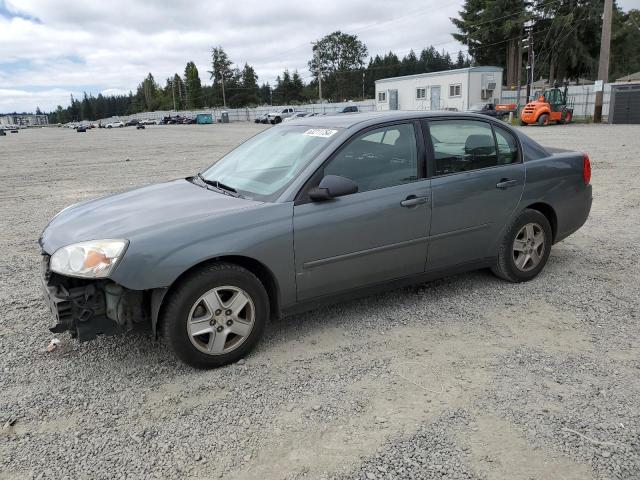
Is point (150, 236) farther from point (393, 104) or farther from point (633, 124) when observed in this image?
point (393, 104)

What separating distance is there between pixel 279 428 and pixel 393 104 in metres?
49.8

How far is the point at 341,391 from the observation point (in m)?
3.12

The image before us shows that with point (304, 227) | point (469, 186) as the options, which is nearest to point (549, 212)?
point (469, 186)

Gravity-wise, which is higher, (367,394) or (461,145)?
(461,145)

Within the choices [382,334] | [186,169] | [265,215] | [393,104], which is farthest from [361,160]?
[393,104]

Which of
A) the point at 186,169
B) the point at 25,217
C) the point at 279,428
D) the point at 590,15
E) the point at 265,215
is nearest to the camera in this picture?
the point at 279,428

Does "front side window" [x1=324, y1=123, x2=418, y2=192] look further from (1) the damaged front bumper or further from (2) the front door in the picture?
(1) the damaged front bumper

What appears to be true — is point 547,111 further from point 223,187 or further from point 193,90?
point 193,90

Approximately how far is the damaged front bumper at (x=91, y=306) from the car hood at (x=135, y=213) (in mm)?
295

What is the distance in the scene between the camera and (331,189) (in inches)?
138

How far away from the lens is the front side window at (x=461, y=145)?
4188mm

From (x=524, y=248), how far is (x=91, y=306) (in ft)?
11.8

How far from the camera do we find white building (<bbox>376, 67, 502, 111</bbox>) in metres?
42.5

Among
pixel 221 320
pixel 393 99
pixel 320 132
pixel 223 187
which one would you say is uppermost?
pixel 393 99
